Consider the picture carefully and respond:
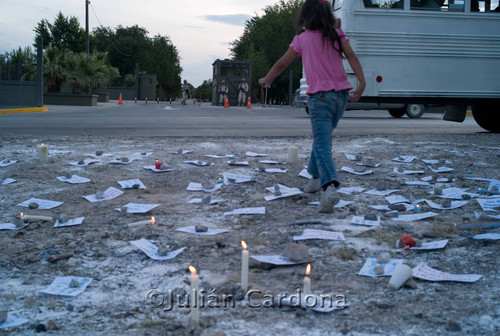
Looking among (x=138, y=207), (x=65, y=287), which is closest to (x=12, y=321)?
(x=65, y=287)

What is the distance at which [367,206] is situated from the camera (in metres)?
4.32

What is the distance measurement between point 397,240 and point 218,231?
1.20 m

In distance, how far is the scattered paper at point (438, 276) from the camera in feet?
8.80

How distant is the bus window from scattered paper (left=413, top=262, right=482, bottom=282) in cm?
738

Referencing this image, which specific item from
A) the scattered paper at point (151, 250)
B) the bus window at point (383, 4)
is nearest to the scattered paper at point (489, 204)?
Answer: the scattered paper at point (151, 250)

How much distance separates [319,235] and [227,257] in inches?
27.2

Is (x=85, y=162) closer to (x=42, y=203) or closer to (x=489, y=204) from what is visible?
(x=42, y=203)

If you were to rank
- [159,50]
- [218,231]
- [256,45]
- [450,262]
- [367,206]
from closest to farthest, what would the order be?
1. [450,262]
2. [218,231]
3. [367,206]
4. [256,45]
5. [159,50]

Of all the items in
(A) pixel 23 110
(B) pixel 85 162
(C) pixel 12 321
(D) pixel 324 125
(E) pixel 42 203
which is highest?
(D) pixel 324 125

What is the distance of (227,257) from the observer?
10.0ft

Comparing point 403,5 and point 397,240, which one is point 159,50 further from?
point 397,240

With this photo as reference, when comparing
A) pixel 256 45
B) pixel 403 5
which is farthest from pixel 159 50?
pixel 403 5

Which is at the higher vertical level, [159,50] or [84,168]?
[159,50]

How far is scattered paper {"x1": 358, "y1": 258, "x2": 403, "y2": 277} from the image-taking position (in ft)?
9.16
